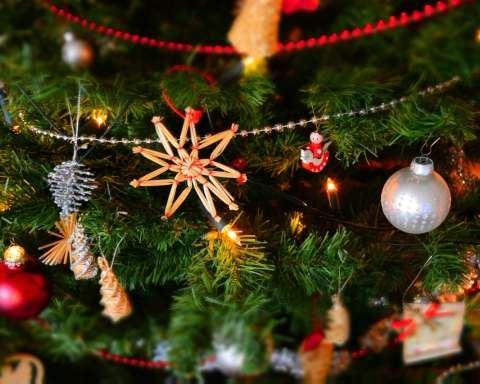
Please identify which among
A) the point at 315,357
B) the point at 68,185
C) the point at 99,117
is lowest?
the point at 315,357

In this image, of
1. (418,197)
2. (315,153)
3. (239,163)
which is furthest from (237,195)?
(418,197)

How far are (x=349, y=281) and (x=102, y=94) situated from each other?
0.41m

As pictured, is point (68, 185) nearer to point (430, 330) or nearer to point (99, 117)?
point (99, 117)

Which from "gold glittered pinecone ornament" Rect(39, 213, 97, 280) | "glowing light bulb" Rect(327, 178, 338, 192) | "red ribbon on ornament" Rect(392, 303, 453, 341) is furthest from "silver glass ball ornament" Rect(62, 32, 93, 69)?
"red ribbon on ornament" Rect(392, 303, 453, 341)

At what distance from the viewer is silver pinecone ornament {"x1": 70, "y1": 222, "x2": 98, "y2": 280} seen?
0.67 metres

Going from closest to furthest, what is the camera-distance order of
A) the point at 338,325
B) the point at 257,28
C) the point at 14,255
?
the point at 257,28 → the point at 338,325 → the point at 14,255

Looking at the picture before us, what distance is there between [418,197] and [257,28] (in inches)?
11.0

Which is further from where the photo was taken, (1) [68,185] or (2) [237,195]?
(2) [237,195]

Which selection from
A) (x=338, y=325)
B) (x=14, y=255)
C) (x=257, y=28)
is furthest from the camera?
(x=14, y=255)

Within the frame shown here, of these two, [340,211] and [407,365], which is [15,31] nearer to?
[340,211]

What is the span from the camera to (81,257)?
0.68 metres

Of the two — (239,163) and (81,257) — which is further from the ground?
(239,163)

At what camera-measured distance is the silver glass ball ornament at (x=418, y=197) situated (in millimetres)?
607

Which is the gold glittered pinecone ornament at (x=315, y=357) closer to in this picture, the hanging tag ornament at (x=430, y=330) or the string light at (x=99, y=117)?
the hanging tag ornament at (x=430, y=330)
